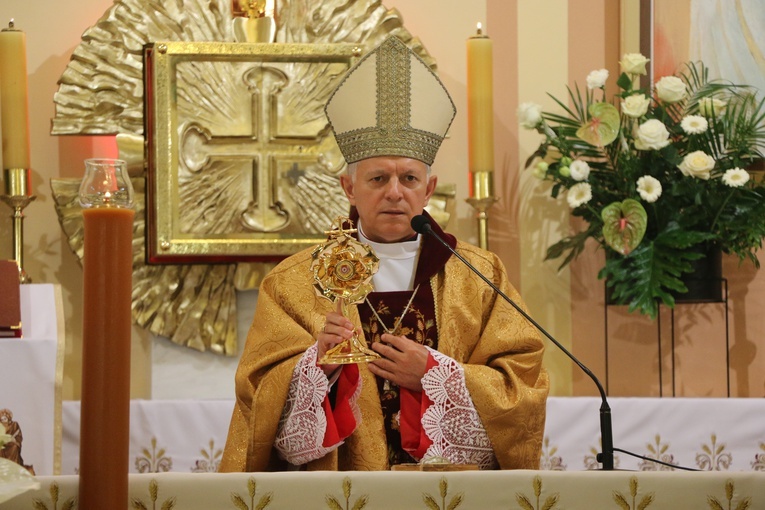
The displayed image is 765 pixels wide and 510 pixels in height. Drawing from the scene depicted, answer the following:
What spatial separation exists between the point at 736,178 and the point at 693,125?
9.5 inches

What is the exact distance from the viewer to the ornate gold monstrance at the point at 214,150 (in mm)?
4098

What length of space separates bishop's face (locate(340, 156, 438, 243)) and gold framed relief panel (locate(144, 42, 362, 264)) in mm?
1183

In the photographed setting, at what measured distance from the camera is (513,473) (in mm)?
1409

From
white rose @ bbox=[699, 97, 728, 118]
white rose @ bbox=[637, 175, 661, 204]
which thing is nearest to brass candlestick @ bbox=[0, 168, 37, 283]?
white rose @ bbox=[637, 175, 661, 204]

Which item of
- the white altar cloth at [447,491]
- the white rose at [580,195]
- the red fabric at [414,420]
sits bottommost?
the red fabric at [414,420]

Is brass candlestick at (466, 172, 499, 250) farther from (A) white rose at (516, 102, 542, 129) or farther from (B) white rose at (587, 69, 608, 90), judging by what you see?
(B) white rose at (587, 69, 608, 90)

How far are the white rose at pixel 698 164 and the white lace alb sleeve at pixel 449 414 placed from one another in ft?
5.14

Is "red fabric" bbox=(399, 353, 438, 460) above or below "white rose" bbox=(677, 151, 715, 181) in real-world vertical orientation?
below

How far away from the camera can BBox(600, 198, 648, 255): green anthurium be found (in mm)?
3820

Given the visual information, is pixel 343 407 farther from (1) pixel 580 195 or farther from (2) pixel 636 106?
(2) pixel 636 106

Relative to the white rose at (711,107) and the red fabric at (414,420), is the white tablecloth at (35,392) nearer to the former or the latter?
the red fabric at (414,420)

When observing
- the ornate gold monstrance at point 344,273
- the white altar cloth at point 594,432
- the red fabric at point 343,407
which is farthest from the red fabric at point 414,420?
the white altar cloth at point 594,432

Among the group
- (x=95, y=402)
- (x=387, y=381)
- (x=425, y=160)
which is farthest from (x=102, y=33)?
(x=95, y=402)

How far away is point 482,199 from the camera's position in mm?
3963
